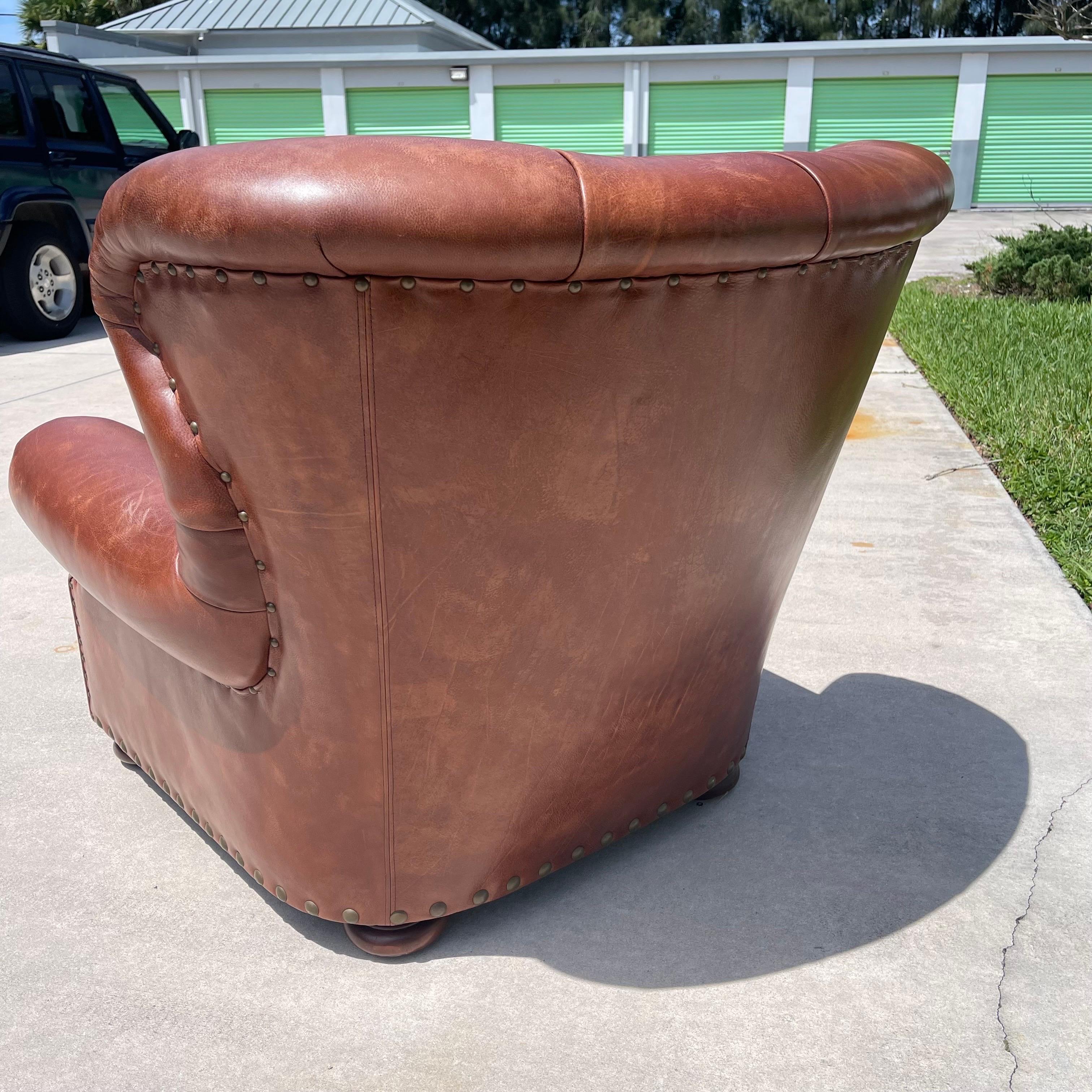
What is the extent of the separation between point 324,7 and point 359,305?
80.9 feet

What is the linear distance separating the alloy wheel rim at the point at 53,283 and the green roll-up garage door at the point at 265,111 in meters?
12.4

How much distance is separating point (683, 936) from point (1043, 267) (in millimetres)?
7973

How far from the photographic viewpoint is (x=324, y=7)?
22500 mm

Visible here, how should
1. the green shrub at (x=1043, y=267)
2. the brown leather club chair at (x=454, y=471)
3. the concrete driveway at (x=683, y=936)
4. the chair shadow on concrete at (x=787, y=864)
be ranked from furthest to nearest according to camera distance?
the green shrub at (x=1043, y=267)
the chair shadow on concrete at (x=787, y=864)
the concrete driveway at (x=683, y=936)
the brown leather club chair at (x=454, y=471)

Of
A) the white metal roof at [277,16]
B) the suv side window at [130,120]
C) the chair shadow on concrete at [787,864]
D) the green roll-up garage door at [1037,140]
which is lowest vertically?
the green roll-up garage door at [1037,140]

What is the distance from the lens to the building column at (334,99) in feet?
61.6

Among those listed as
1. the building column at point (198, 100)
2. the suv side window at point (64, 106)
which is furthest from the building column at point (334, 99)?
the suv side window at point (64, 106)

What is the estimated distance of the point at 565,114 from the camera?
1905cm

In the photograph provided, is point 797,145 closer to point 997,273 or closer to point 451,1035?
point 997,273

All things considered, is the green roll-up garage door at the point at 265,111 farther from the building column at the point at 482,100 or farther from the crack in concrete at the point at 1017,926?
the crack in concrete at the point at 1017,926

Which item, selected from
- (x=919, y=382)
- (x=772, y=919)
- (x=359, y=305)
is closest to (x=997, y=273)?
(x=919, y=382)

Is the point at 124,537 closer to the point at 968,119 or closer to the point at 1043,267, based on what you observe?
the point at 1043,267

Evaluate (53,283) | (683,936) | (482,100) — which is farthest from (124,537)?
(482,100)

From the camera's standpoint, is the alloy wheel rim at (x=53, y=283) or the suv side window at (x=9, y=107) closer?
the suv side window at (x=9, y=107)
